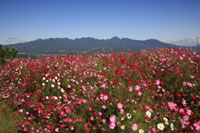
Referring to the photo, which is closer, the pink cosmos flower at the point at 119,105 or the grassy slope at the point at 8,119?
the pink cosmos flower at the point at 119,105

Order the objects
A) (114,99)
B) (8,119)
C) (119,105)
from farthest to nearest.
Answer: (8,119), (114,99), (119,105)

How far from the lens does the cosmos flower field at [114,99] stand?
3.07 meters

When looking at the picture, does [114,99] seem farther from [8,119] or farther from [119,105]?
[8,119]

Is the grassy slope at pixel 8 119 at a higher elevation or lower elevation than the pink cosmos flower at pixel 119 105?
lower

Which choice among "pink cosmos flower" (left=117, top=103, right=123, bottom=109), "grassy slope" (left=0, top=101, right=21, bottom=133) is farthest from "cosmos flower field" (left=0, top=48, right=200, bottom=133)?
Answer: "grassy slope" (left=0, top=101, right=21, bottom=133)

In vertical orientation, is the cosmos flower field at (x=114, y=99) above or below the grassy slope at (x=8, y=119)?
above

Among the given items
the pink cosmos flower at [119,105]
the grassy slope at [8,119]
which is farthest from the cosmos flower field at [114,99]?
the grassy slope at [8,119]

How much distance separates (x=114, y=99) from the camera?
3.46m

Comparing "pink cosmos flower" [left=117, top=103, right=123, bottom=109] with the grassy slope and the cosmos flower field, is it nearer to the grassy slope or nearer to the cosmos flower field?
the cosmos flower field

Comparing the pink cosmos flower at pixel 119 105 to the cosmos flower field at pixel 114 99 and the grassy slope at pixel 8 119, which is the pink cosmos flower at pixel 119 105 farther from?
the grassy slope at pixel 8 119

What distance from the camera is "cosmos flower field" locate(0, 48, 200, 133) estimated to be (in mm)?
3072

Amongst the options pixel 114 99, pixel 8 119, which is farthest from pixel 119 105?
pixel 8 119

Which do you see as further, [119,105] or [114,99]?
[114,99]

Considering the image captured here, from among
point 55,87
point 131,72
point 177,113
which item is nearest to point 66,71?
point 55,87
